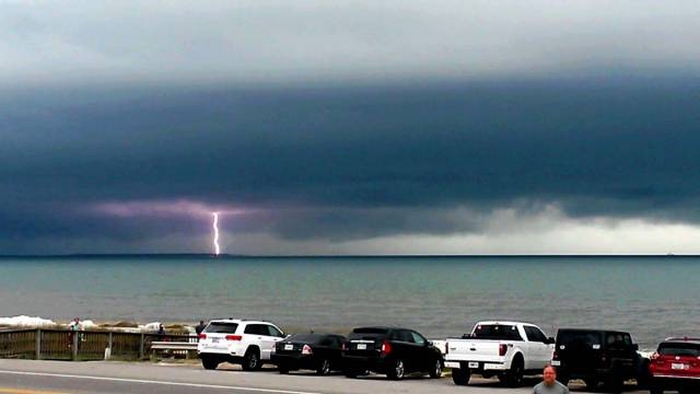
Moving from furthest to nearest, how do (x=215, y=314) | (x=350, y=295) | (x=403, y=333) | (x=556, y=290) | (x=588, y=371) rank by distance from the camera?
1. (x=556, y=290)
2. (x=350, y=295)
3. (x=215, y=314)
4. (x=403, y=333)
5. (x=588, y=371)

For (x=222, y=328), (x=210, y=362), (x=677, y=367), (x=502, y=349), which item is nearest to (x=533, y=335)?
(x=502, y=349)

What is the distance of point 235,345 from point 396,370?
227 inches

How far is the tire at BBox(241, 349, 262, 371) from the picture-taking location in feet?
128

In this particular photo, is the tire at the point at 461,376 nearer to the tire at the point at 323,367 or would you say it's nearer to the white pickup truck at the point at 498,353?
the white pickup truck at the point at 498,353

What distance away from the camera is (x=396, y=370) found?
3669 centimetres

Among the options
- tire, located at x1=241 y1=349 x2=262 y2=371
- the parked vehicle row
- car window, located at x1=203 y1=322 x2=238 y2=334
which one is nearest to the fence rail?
car window, located at x1=203 y1=322 x2=238 y2=334

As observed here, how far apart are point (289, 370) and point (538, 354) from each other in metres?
8.73

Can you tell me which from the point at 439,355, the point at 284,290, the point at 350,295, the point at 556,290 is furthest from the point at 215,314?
the point at 439,355

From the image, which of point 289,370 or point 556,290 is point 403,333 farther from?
point 556,290

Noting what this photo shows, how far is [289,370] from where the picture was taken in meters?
39.0

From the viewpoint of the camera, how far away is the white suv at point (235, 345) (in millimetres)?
38781

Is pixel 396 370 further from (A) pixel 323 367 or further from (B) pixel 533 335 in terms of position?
(B) pixel 533 335

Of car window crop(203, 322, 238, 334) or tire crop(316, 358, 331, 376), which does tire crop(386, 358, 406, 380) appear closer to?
tire crop(316, 358, 331, 376)

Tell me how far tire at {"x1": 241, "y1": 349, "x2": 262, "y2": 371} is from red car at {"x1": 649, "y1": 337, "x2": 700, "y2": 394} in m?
13.6
